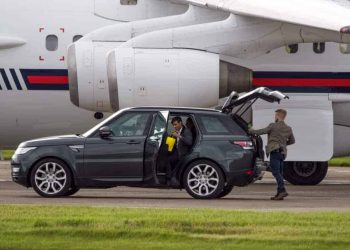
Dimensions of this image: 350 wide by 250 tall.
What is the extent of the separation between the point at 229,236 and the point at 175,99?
9935mm

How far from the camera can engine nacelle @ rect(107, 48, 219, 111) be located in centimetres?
2405

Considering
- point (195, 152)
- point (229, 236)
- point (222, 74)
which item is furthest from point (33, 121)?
point (229, 236)

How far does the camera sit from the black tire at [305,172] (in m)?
26.0

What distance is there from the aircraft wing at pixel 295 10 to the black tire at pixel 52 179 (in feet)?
17.3

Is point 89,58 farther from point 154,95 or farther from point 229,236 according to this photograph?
point 229,236

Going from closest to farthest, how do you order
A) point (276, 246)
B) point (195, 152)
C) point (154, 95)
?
point (276, 246) → point (195, 152) → point (154, 95)

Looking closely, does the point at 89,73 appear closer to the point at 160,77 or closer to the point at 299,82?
the point at 160,77

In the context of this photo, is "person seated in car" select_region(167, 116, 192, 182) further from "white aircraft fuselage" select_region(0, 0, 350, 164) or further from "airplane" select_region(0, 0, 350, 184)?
"white aircraft fuselage" select_region(0, 0, 350, 164)

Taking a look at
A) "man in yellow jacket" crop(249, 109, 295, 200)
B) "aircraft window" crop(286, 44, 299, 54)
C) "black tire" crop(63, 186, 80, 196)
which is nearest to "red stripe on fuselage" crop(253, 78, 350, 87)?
"aircraft window" crop(286, 44, 299, 54)

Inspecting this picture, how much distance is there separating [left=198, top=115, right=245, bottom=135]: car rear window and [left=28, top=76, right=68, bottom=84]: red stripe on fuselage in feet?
15.9

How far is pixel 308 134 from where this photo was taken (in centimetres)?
2500

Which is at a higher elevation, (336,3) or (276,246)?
(336,3)

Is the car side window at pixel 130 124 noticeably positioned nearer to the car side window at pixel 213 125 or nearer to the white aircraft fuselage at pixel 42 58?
the car side window at pixel 213 125

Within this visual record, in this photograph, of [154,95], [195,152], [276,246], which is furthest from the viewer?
[154,95]
